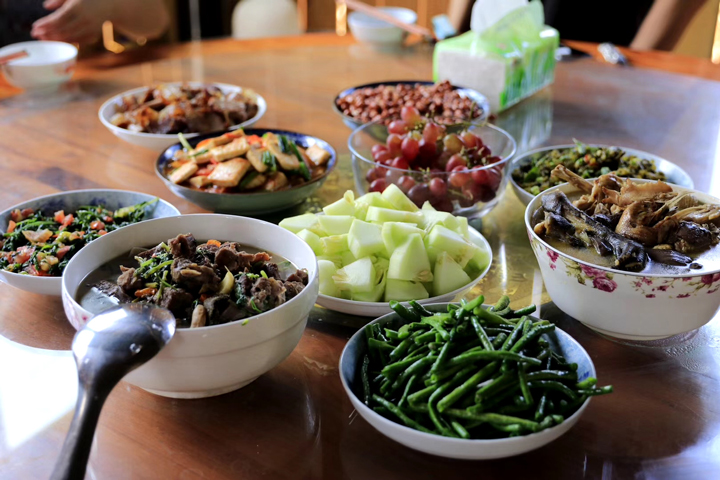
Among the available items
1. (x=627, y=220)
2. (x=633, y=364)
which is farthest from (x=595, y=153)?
(x=633, y=364)

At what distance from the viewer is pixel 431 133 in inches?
68.6

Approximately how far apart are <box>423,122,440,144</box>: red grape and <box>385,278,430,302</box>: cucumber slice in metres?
0.56

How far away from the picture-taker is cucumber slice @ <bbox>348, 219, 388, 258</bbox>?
1312 millimetres

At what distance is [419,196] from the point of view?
5.39 feet

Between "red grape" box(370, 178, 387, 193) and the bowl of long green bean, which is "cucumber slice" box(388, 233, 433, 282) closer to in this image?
the bowl of long green bean

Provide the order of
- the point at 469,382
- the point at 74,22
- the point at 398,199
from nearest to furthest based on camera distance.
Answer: the point at 469,382 < the point at 398,199 < the point at 74,22

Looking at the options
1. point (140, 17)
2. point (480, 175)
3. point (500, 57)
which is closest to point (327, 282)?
point (480, 175)

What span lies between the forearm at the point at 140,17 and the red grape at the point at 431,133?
7.57 ft

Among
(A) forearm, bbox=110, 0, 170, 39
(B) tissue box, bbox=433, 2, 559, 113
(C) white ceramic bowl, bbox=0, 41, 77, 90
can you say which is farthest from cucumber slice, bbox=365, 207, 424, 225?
(A) forearm, bbox=110, 0, 170, 39

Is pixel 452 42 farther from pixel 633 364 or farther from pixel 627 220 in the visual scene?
pixel 633 364

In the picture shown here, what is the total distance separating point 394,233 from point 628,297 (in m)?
0.45

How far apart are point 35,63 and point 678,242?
2.58 metres

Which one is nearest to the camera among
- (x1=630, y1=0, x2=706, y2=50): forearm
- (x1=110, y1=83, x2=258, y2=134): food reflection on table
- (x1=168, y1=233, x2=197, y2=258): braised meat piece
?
(x1=168, y1=233, x2=197, y2=258): braised meat piece

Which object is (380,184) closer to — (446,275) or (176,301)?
(446,275)
